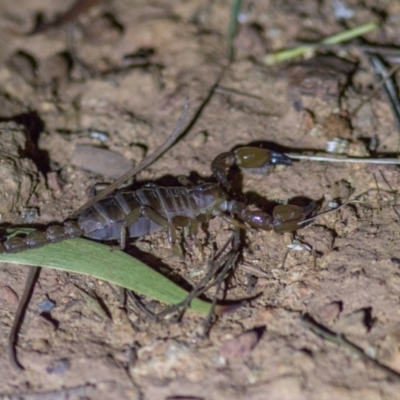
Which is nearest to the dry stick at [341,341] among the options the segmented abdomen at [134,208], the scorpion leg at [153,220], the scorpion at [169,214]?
the scorpion at [169,214]

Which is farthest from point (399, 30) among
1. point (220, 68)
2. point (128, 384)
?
point (128, 384)

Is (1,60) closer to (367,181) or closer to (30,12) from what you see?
(30,12)

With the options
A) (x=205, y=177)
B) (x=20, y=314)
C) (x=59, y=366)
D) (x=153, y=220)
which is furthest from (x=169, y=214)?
(x=59, y=366)

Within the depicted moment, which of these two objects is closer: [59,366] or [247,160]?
[59,366]

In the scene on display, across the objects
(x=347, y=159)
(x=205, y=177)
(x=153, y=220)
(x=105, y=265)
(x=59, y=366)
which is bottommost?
(x=59, y=366)

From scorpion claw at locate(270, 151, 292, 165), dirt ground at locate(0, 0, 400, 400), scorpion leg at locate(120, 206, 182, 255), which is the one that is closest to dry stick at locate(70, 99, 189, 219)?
dirt ground at locate(0, 0, 400, 400)

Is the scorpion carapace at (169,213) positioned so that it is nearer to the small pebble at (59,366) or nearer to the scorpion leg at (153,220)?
the scorpion leg at (153,220)

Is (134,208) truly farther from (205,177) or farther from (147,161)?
(205,177)

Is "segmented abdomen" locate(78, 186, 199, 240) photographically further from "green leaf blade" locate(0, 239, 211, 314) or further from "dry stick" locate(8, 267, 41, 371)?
"dry stick" locate(8, 267, 41, 371)
